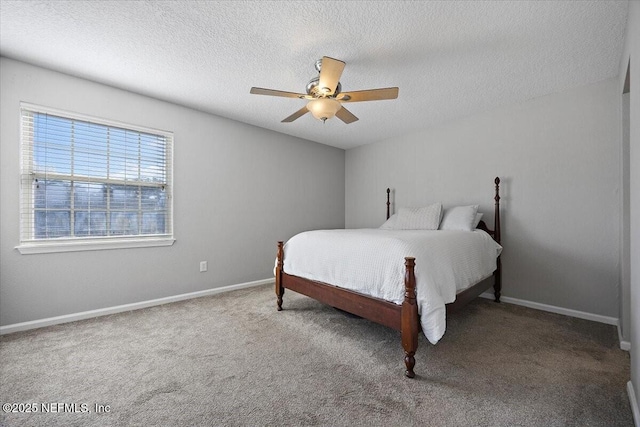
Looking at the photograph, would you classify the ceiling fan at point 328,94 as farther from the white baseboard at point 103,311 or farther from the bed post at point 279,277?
the white baseboard at point 103,311

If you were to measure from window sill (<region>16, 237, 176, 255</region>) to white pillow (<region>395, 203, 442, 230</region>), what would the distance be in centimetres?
279

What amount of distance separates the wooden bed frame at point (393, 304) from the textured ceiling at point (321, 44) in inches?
51.4

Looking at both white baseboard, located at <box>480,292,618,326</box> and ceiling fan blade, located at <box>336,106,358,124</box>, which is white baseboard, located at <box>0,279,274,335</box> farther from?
white baseboard, located at <box>480,292,618,326</box>

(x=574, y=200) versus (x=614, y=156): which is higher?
(x=614, y=156)

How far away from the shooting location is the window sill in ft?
7.89

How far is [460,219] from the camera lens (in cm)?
315

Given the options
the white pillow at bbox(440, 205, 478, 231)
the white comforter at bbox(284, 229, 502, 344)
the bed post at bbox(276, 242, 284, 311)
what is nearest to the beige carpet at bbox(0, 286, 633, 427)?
the bed post at bbox(276, 242, 284, 311)

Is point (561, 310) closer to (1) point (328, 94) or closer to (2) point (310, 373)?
(2) point (310, 373)

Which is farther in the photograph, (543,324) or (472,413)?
(543,324)

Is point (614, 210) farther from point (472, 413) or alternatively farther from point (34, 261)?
point (34, 261)

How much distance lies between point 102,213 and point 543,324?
434 cm

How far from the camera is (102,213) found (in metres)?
2.80

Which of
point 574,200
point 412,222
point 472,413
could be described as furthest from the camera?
point 412,222

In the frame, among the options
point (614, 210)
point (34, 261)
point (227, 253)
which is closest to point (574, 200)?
point (614, 210)
